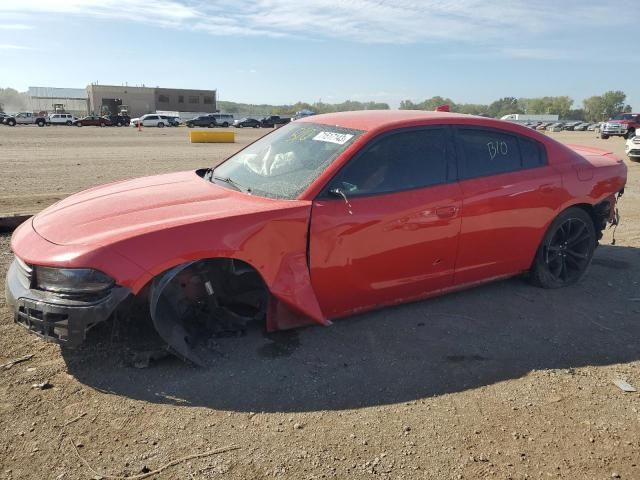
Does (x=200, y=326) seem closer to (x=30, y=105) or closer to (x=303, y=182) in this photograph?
(x=303, y=182)

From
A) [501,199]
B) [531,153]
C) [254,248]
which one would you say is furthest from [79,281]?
[531,153]

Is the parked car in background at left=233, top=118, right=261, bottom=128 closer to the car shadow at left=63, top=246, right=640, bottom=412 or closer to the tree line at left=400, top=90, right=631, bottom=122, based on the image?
the car shadow at left=63, top=246, right=640, bottom=412

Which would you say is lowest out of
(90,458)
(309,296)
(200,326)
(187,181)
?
(90,458)

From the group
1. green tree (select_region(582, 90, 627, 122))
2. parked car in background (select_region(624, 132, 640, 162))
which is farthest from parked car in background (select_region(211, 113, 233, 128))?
green tree (select_region(582, 90, 627, 122))

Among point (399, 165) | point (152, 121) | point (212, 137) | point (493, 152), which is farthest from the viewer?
point (152, 121)

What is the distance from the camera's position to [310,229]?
3428mm

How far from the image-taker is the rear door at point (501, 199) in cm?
413

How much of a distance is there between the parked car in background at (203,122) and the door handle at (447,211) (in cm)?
5553

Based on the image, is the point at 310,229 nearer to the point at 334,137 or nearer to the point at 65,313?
the point at 334,137

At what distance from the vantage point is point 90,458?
251cm

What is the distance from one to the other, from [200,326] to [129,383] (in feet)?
2.14

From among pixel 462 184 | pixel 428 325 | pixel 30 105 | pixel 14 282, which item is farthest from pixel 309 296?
pixel 30 105

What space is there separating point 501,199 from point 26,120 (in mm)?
56740

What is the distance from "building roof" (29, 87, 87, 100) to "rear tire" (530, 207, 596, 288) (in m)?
103
